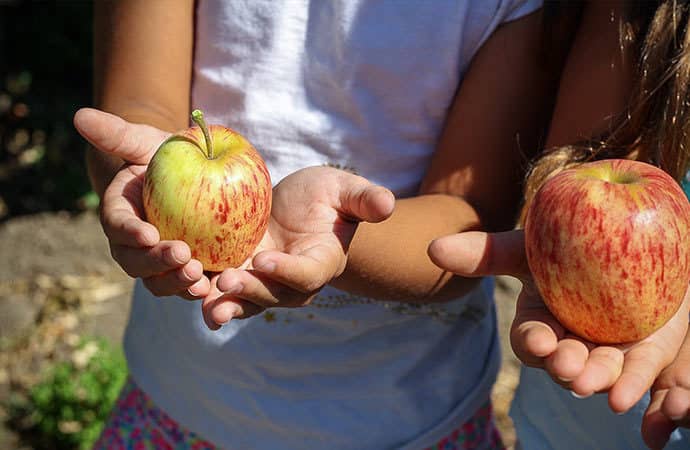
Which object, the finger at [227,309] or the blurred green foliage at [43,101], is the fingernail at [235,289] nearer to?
the finger at [227,309]

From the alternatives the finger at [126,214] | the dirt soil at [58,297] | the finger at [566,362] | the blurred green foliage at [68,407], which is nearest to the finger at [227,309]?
the finger at [126,214]

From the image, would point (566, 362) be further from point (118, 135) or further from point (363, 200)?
point (118, 135)

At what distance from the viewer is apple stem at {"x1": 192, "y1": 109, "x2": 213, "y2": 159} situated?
1.49m

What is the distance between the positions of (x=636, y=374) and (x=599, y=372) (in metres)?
0.06

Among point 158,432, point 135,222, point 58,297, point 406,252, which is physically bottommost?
point 58,297

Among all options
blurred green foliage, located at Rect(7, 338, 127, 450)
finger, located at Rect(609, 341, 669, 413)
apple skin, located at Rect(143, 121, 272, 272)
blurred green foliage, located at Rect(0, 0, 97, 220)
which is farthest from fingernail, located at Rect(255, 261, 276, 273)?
blurred green foliage, located at Rect(0, 0, 97, 220)

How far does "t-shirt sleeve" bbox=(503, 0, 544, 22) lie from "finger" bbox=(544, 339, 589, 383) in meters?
0.69

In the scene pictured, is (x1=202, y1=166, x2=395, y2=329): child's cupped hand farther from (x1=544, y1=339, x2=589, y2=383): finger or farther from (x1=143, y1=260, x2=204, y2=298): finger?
(x1=544, y1=339, x2=589, y2=383): finger

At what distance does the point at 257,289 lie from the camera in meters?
1.35

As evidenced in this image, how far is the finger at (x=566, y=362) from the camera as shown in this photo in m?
1.22

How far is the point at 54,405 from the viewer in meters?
2.96

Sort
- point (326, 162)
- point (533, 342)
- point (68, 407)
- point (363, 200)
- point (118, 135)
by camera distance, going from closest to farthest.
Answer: point (533, 342) → point (363, 200) → point (118, 135) → point (326, 162) → point (68, 407)

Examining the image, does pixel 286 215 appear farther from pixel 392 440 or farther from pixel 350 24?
pixel 392 440

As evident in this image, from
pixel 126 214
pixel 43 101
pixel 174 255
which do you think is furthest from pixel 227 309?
pixel 43 101
